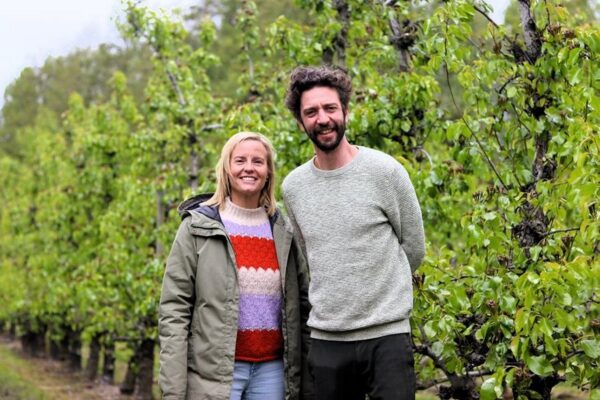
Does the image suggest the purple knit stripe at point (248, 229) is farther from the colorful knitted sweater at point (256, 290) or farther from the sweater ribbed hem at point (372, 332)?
the sweater ribbed hem at point (372, 332)

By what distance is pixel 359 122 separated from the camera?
6.12 metres

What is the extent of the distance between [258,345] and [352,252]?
0.76 m

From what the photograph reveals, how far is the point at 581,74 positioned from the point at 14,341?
3074 centimetres

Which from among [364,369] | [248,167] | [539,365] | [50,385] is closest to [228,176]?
[248,167]

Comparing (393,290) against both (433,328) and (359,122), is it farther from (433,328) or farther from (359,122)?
(359,122)

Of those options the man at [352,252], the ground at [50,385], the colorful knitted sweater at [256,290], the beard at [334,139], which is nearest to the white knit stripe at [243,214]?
the colorful knitted sweater at [256,290]

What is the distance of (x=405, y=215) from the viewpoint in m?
3.76

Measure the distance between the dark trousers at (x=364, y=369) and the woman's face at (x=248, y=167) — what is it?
845mm

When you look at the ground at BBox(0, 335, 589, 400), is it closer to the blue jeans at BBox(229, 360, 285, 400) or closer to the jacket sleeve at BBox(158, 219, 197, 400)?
the blue jeans at BBox(229, 360, 285, 400)

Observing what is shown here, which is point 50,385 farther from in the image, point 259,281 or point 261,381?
point 259,281

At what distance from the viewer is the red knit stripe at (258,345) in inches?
157

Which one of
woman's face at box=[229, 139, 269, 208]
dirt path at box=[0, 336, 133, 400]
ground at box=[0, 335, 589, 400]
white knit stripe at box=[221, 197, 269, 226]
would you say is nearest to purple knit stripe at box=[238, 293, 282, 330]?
white knit stripe at box=[221, 197, 269, 226]

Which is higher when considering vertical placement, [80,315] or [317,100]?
[317,100]

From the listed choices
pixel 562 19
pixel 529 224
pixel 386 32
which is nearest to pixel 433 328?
pixel 529 224
